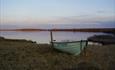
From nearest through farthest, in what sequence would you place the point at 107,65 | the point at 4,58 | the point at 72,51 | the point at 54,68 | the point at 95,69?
the point at 95,69 < the point at 54,68 < the point at 107,65 < the point at 4,58 < the point at 72,51

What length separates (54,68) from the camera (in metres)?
12.9

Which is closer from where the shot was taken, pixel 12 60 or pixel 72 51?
pixel 12 60

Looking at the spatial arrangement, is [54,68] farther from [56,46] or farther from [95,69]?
[56,46]

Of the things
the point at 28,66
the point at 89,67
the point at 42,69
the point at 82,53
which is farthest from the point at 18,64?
the point at 82,53

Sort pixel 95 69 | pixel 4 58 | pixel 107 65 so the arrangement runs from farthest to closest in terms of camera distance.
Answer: pixel 4 58 < pixel 107 65 < pixel 95 69

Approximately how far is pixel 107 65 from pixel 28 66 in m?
4.65

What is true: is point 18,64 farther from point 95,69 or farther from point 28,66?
point 95,69

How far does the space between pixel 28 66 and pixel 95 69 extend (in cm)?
371

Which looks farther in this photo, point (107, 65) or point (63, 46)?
point (63, 46)

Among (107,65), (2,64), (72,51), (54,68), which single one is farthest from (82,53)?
(2,64)

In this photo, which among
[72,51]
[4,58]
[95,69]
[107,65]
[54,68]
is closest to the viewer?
[95,69]

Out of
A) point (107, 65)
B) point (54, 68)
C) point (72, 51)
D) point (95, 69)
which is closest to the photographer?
point (95, 69)

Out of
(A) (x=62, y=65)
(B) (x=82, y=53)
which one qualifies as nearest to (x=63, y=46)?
(B) (x=82, y=53)

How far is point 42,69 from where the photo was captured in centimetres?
1254
